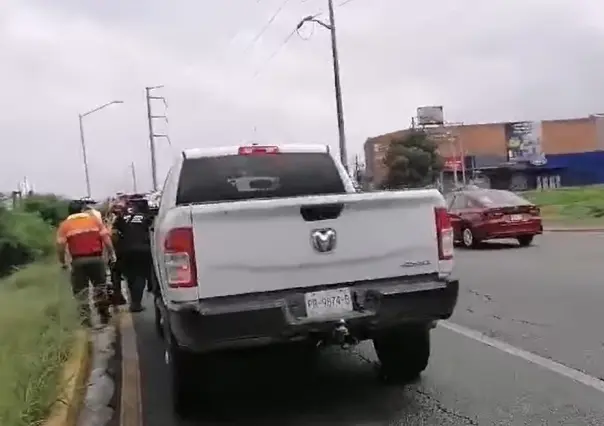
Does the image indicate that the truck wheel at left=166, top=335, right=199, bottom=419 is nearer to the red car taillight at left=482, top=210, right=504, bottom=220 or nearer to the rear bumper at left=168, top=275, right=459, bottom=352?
the rear bumper at left=168, top=275, right=459, bottom=352

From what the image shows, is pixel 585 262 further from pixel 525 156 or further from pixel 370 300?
pixel 525 156

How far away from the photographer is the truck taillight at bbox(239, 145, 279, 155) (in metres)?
8.16

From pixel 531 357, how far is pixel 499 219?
510 inches

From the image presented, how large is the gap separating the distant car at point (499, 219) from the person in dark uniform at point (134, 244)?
34.7ft

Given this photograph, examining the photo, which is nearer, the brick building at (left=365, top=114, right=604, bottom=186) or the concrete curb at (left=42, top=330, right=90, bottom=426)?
the concrete curb at (left=42, top=330, right=90, bottom=426)

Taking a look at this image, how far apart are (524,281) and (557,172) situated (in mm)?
71061

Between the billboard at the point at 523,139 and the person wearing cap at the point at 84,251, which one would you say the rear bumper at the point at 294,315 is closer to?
the person wearing cap at the point at 84,251

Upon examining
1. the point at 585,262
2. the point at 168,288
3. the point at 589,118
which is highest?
the point at 589,118

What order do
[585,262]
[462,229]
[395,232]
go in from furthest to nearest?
[462,229] < [585,262] < [395,232]

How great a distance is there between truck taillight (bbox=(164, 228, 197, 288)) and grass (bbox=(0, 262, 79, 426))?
1420 millimetres

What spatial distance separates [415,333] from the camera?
6996 millimetres

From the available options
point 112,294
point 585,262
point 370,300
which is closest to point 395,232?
point 370,300

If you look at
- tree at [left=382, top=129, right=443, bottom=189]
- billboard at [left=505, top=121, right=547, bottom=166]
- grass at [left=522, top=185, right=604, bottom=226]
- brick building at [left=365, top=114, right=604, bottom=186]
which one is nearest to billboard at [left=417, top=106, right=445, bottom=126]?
brick building at [left=365, top=114, right=604, bottom=186]

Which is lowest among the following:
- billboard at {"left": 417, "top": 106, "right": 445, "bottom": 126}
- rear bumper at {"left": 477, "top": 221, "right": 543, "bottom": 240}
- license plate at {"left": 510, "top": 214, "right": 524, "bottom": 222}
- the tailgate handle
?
rear bumper at {"left": 477, "top": 221, "right": 543, "bottom": 240}
